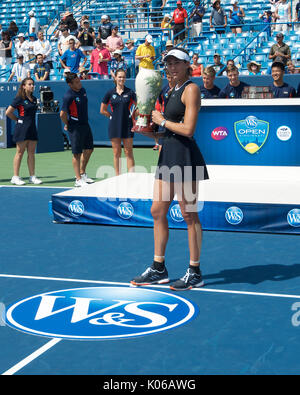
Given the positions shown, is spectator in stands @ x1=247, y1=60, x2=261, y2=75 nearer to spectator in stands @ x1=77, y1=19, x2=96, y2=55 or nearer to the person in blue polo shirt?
the person in blue polo shirt

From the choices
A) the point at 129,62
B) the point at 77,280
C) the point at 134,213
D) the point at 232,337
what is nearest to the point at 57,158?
the point at 129,62

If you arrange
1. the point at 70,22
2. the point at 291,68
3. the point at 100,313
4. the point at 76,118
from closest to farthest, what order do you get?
1. the point at 100,313
2. the point at 76,118
3. the point at 291,68
4. the point at 70,22

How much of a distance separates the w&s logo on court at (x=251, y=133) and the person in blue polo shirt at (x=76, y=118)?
9.41ft

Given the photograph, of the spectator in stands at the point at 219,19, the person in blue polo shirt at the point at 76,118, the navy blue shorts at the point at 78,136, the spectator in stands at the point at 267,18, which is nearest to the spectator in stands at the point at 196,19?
the spectator in stands at the point at 219,19

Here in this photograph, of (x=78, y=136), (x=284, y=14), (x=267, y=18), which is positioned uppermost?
(x=284, y=14)

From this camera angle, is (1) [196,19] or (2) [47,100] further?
Answer: (1) [196,19]

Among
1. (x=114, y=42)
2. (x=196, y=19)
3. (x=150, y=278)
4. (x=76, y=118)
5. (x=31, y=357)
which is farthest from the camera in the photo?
(x=196, y=19)

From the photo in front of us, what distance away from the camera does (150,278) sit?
6270mm

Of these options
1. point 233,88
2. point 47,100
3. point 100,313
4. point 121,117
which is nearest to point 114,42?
point 47,100

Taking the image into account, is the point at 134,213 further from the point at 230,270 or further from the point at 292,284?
the point at 292,284

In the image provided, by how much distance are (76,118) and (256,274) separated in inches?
239

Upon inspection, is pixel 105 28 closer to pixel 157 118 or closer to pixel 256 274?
pixel 256 274

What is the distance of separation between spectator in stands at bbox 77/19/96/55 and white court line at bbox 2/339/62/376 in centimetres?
1958

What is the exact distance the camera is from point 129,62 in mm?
20781
